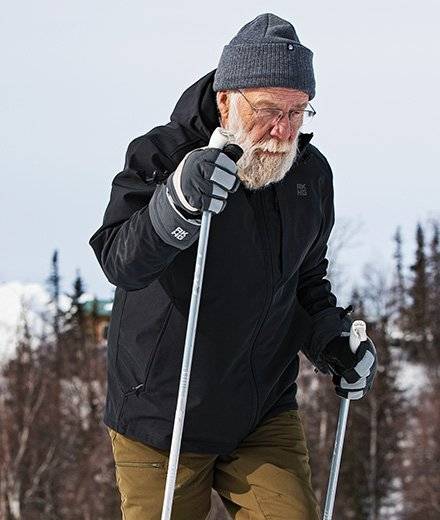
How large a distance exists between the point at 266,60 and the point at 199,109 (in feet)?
0.99

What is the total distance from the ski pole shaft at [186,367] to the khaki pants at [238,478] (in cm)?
23

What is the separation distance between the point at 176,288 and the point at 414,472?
145ft

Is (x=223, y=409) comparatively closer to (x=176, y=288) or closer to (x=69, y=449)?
(x=176, y=288)

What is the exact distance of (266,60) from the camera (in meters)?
4.48

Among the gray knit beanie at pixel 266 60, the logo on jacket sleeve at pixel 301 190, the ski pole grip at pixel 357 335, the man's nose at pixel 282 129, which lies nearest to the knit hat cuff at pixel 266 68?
the gray knit beanie at pixel 266 60

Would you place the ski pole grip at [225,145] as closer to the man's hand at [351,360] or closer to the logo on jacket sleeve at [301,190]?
the logo on jacket sleeve at [301,190]

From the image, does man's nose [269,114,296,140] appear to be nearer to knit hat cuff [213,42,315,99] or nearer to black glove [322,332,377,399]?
knit hat cuff [213,42,315,99]

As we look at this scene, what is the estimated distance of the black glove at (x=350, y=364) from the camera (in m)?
4.94

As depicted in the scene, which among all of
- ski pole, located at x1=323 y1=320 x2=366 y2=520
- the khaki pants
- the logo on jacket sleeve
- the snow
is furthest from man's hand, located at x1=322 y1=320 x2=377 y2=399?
the snow

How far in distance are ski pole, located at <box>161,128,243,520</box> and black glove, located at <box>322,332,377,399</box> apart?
815 millimetres

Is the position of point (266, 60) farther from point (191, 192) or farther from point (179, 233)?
point (179, 233)

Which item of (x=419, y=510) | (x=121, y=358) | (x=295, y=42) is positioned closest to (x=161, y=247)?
(x=121, y=358)

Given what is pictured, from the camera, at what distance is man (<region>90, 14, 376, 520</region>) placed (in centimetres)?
445

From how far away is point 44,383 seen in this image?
4159 cm
